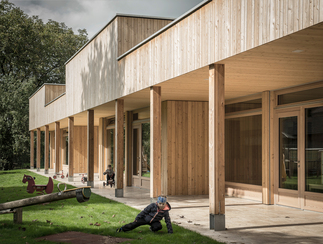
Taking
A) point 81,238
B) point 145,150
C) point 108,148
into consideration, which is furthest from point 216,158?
point 108,148

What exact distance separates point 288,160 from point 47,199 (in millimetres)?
6675

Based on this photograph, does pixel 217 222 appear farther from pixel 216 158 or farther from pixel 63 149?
pixel 63 149

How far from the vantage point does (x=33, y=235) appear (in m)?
6.86

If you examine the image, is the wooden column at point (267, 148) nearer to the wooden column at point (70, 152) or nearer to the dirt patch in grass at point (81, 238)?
the dirt patch in grass at point (81, 238)

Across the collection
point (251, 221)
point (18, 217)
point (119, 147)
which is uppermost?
point (119, 147)

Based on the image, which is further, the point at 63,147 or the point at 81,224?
the point at 63,147

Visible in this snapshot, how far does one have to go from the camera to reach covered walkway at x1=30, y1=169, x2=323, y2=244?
6.75 meters

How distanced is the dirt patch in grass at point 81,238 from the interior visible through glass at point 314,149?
17.3ft

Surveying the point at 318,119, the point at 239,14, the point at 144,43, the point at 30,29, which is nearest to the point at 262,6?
the point at 239,14

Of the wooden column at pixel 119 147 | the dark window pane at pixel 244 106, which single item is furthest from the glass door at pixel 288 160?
the wooden column at pixel 119 147

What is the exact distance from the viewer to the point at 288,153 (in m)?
10.5

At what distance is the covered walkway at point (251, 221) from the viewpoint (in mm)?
6754

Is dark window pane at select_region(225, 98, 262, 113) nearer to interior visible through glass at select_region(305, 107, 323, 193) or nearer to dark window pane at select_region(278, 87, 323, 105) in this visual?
dark window pane at select_region(278, 87, 323, 105)

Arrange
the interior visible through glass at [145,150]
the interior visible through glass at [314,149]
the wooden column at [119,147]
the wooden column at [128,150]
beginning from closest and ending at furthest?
1. the interior visible through glass at [314,149]
2. the wooden column at [119,147]
3. the interior visible through glass at [145,150]
4. the wooden column at [128,150]
